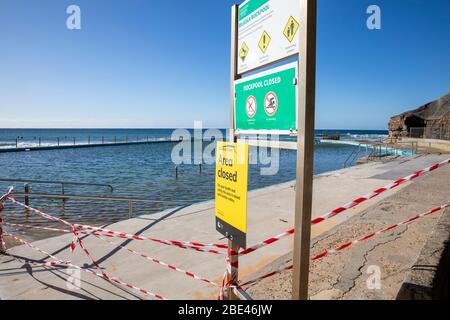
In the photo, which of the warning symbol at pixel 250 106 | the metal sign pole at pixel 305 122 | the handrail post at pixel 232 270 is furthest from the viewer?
the handrail post at pixel 232 270

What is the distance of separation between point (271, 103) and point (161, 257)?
3.32 m

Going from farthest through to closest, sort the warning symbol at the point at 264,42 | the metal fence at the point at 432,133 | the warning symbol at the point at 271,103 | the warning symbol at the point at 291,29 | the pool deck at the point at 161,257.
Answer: the metal fence at the point at 432,133, the pool deck at the point at 161,257, the warning symbol at the point at 264,42, the warning symbol at the point at 271,103, the warning symbol at the point at 291,29

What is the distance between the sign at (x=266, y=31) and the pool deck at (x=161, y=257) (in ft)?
9.13

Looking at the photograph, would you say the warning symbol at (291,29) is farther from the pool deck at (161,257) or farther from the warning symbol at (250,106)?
the pool deck at (161,257)

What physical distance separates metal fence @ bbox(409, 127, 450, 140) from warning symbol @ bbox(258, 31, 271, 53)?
46997mm

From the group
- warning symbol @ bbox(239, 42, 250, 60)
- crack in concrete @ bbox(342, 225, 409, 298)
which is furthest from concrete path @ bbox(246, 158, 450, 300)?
warning symbol @ bbox(239, 42, 250, 60)

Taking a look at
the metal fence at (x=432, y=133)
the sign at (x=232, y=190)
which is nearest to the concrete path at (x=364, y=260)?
the sign at (x=232, y=190)

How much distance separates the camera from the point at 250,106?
2.84m

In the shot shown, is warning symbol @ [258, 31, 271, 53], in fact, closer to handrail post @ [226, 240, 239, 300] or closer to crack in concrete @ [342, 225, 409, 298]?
handrail post @ [226, 240, 239, 300]

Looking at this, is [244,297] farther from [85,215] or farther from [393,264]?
[85,215]

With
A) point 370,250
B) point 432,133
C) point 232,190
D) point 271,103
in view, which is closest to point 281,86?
point 271,103

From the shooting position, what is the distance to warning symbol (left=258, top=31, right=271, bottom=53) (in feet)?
8.37

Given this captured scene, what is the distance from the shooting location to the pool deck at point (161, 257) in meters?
3.65

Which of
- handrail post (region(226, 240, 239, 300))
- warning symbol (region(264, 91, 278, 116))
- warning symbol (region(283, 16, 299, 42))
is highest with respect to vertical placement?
warning symbol (region(283, 16, 299, 42))
